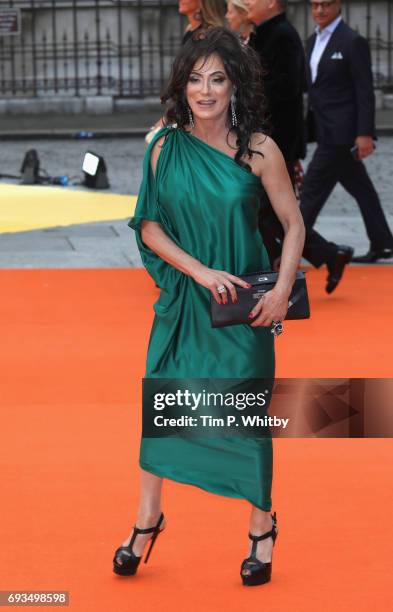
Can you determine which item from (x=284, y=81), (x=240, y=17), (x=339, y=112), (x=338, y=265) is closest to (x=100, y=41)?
(x=339, y=112)

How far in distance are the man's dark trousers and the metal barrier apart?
656 inches

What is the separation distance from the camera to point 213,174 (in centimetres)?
436

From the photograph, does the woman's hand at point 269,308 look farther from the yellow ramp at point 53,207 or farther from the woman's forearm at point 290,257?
the yellow ramp at point 53,207

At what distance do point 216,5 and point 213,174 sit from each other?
496cm

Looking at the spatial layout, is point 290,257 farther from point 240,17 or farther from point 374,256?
point 374,256

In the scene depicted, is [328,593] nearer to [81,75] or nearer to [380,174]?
[380,174]

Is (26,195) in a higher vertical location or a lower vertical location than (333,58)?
lower

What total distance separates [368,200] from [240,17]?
6.14 ft

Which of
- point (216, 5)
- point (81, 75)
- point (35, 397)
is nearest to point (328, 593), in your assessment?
point (35, 397)

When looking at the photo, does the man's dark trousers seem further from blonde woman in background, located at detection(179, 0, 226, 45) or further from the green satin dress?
the green satin dress

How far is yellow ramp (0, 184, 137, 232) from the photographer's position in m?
13.0

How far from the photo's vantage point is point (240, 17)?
910cm

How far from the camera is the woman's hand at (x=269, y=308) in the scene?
4.35 m

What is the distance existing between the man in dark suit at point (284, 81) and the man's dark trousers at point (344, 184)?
0.84 meters
